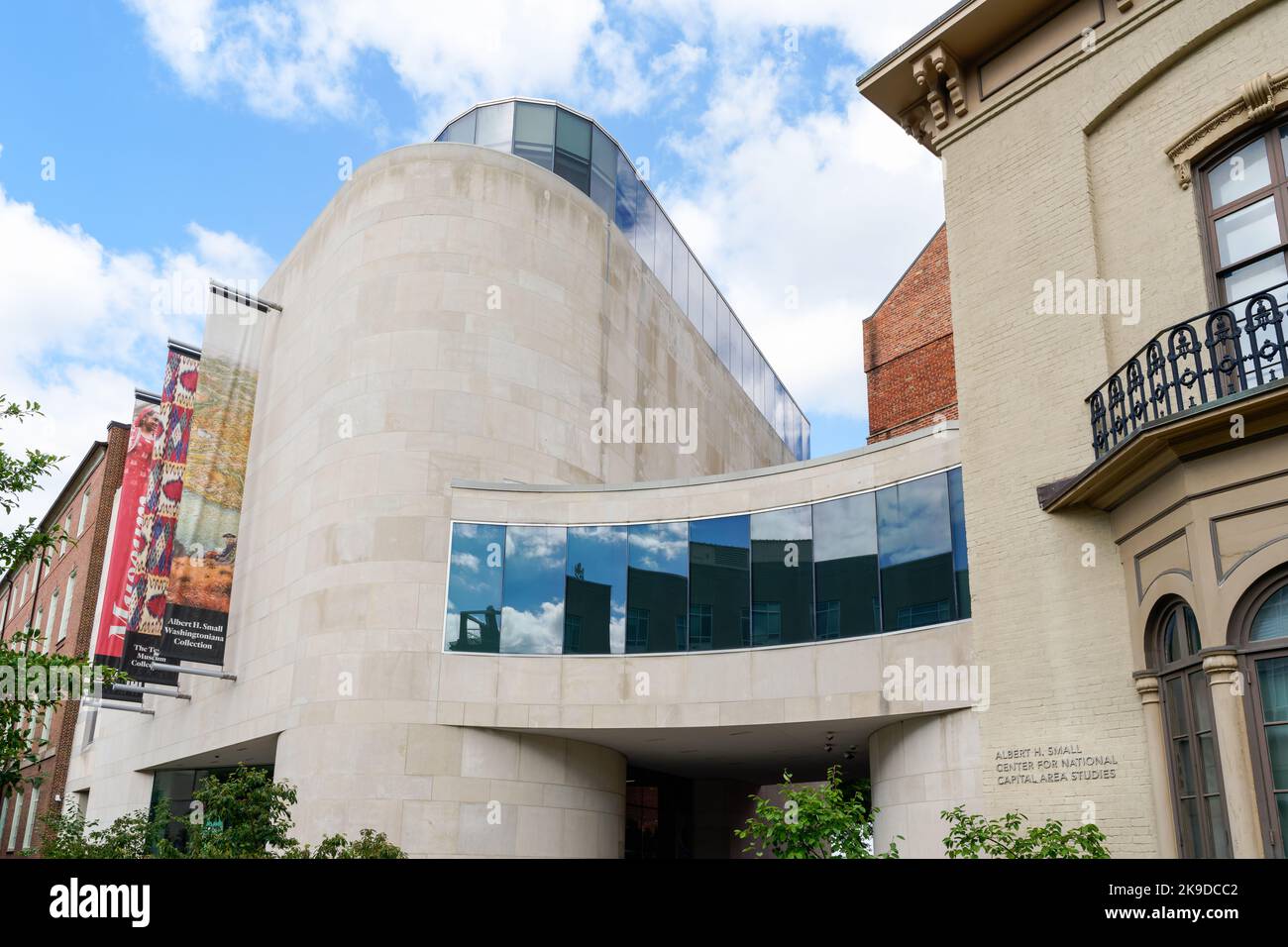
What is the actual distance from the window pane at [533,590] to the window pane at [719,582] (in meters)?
3.06

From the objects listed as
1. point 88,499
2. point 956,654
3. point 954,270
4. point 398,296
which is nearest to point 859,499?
point 956,654

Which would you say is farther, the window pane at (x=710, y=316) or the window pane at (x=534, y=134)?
the window pane at (x=710, y=316)

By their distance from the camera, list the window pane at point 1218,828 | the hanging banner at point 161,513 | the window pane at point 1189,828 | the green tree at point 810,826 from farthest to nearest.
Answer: the hanging banner at point 161,513, the green tree at point 810,826, the window pane at point 1189,828, the window pane at point 1218,828

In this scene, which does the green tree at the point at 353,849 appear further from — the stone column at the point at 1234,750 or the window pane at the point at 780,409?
the window pane at the point at 780,409

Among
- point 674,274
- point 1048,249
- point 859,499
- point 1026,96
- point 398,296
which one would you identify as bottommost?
point 859,499

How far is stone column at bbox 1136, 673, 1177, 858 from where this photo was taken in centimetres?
1141

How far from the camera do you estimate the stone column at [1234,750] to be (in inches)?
388

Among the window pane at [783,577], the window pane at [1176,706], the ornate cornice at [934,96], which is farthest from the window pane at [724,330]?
the window pane at [1176,706]

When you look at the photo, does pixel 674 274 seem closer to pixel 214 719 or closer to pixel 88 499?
pixel 214 719

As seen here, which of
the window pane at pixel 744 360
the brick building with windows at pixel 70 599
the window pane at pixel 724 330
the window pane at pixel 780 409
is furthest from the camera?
the window pane at pixel 780 409

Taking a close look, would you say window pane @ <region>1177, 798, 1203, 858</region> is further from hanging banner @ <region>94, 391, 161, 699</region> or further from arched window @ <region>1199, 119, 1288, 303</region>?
hanging banner @ <region>94, 391, 161, 699</region>

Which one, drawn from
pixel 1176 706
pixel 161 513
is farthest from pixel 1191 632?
pixel 161 513

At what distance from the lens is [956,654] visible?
18141mm
